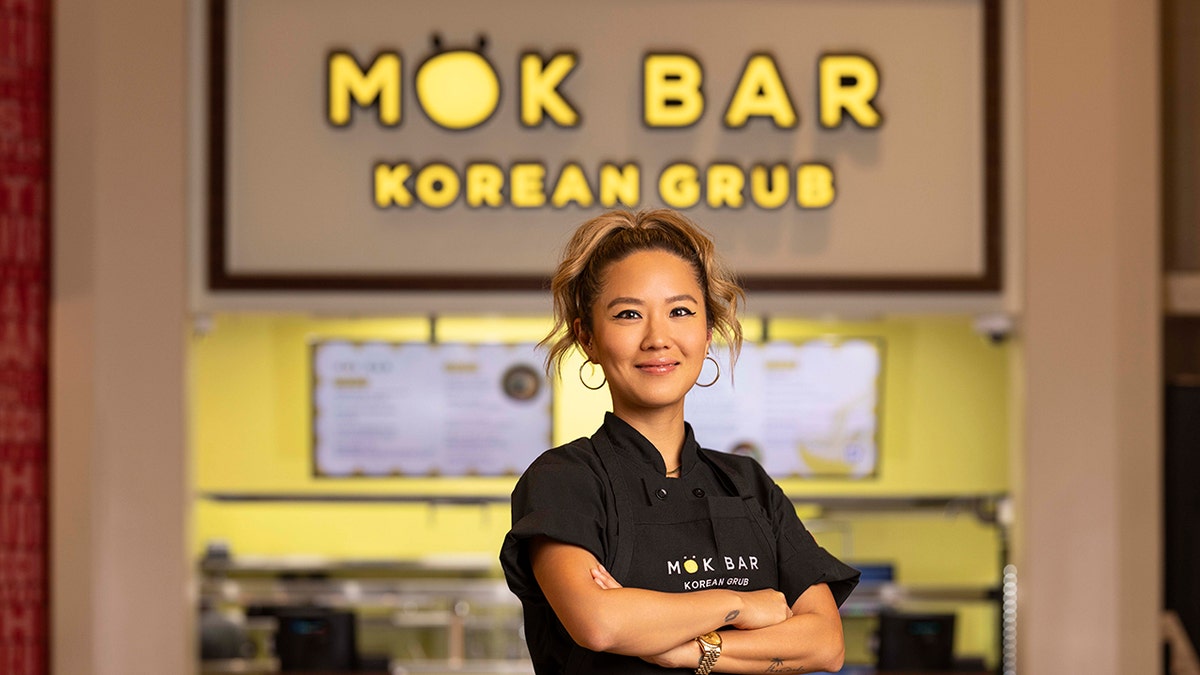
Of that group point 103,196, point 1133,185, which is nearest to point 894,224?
point 1133,185

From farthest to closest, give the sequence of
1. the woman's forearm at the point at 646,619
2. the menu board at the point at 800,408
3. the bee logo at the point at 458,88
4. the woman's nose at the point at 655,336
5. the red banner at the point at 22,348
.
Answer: the menu board at the point at 800,408
the bee logo at the point at 458,88
the red banner at the point at 22,348
the woman's nose at the point at 655,336
the woman's forearm at the point at 646,619

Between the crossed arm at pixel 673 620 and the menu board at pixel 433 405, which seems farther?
the menu board at pixel 433 405

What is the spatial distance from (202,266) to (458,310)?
886mm

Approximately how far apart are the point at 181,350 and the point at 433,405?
3.85ft

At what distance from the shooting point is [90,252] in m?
4.05

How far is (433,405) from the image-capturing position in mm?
5020

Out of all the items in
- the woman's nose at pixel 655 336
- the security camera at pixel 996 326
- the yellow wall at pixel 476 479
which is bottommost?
the yellow wall at pixel 476 479

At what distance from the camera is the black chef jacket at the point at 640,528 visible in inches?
60.3

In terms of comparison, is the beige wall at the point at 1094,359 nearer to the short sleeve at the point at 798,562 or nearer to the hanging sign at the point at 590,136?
the hanging sign at the point at 590,136

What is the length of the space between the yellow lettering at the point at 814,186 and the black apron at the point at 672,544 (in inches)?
107

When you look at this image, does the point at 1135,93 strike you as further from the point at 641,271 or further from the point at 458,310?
the point at 641,271

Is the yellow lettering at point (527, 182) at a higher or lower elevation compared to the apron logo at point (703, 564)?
higher

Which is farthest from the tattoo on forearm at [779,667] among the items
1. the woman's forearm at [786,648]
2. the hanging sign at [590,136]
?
the hanging sign at [590,136]

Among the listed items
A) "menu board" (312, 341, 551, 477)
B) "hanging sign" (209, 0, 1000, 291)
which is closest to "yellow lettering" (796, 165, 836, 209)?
"hanging sign" (209, 0, 1000, 291)
